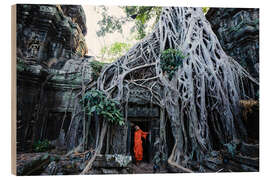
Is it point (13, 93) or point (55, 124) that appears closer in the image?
point (13, 93)

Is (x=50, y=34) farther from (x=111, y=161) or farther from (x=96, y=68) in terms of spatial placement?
(x=111, y=161)

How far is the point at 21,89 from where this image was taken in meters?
2.59

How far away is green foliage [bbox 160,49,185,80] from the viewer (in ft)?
10.5

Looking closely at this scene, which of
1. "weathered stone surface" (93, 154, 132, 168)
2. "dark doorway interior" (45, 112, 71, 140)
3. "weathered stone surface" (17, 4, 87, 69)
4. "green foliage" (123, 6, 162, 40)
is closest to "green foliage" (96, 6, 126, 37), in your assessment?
"green foliage" (123, 6, 162, 40)

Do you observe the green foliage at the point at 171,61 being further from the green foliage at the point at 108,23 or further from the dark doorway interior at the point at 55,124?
the dark doorway interior at the point at 55,124

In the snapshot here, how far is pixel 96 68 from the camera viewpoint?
3.39 m

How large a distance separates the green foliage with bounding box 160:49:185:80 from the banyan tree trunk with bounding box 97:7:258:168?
3.6 inches

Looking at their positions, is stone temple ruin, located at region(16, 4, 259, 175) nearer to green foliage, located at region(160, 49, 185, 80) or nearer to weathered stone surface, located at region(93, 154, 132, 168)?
weathered stone surface, located at region(93, 154, 132, 168)

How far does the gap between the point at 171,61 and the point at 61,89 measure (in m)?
2.12

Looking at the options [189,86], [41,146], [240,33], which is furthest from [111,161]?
[240,33]

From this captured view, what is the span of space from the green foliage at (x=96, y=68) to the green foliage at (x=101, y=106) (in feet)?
1.76

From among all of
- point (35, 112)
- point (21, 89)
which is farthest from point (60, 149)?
point (21, 89)

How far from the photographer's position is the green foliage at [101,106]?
2758 millimetres

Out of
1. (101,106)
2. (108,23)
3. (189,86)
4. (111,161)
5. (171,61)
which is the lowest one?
(111,161)
